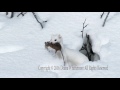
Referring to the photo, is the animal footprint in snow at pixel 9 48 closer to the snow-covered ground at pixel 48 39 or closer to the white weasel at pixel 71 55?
the snow-covered ground at pixel 48 39

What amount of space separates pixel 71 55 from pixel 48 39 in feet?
0.83

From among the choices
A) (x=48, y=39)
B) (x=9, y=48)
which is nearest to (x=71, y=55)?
(x=48, y=39)

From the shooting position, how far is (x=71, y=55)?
5.77 feet

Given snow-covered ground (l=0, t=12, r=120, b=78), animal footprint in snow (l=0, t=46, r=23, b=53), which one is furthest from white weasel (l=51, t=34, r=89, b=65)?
animal footprint in snow (l=0, t=46, r=23, b=53)

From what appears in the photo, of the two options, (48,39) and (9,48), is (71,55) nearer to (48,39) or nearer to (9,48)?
(48,39)

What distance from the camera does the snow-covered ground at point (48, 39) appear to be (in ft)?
5.42

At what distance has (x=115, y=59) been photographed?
1.73 metres

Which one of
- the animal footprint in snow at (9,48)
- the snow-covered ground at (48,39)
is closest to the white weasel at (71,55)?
the snow-covered ground at (48,39)

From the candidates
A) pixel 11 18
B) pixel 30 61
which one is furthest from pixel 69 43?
pixel 11 18

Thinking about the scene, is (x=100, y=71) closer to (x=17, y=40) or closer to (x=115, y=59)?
(x=115, y=59)

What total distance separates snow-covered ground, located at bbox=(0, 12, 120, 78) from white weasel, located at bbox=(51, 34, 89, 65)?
0.06 m

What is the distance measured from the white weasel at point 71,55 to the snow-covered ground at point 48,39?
2.2 inches

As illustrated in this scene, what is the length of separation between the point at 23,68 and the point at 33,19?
21.8 inches
